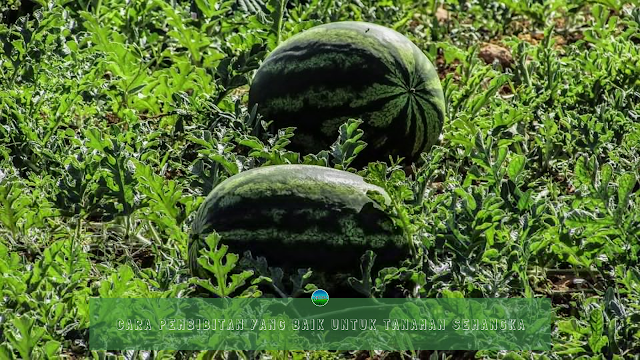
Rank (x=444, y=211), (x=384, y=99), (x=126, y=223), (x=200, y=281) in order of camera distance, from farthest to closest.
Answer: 1. (x=384, y=99)
2. (x=126, y=223)
3. (x=444, y=211)
4. (x=200, y=281)

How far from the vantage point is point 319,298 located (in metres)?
3.70

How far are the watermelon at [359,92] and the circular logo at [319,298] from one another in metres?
1.07

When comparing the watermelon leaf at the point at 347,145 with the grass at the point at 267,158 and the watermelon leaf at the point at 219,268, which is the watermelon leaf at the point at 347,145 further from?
the watermelon leaf at the point at 219,268

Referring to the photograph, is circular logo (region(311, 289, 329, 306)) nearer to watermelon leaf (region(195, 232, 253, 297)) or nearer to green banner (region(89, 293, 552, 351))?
green banner (region(89, 293, 552, 351))

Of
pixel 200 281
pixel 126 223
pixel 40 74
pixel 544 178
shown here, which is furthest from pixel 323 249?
pixel 40 74

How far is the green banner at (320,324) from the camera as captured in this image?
3445 mm

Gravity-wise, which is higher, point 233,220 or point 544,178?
point 233,220

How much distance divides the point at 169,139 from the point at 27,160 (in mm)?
676

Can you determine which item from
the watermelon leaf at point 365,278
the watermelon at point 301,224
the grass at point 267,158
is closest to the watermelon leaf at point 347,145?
the grass at point 267,158

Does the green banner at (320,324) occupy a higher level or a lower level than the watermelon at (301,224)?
lower

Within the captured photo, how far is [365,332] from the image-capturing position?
3691mm

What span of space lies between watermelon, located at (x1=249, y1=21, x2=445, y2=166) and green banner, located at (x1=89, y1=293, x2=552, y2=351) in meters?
1.08

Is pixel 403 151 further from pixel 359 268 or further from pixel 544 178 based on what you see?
pixel 359 268

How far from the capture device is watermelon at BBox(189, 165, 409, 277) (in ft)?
12.1
